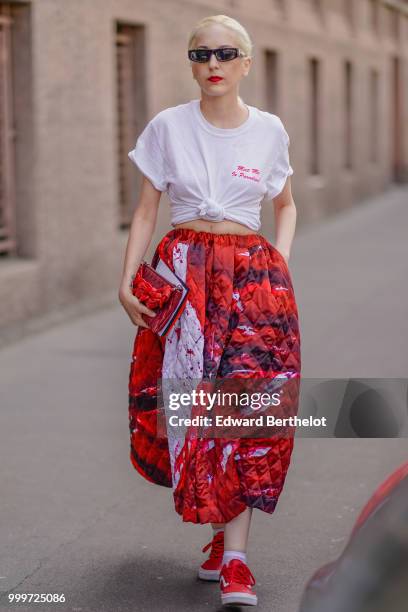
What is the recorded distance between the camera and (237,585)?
14.3 feet

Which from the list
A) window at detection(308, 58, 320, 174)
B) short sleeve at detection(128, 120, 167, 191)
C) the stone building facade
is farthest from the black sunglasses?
window at detection(308, 58, 320, 174)

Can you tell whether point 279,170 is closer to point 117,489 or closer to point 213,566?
point 213,566

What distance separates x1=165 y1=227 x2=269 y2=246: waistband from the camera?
14.6ft

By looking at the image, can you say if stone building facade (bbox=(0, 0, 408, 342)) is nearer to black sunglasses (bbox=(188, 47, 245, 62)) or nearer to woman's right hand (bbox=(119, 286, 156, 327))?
woman's right hand (bbox=(119, 286, 156, 327))

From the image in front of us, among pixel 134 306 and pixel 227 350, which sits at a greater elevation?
pixel 134 306

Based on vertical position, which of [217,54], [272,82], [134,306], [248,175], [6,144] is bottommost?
[134,306]

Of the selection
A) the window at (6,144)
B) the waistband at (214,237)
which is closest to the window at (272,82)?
the window at (6,144)

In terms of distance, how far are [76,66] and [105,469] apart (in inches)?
234

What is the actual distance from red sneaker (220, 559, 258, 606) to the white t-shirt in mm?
1077

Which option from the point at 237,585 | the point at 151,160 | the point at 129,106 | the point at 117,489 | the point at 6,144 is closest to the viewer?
the point at 237,585

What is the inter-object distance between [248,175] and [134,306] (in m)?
0.55

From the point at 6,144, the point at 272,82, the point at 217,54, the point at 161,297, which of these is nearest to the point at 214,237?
the point at 161,297

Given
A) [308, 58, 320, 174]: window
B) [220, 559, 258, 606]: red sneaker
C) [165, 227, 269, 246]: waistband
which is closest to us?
[220, 559, 258, 606]: red sneaker

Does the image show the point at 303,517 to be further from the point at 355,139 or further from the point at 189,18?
the point at 355,139
